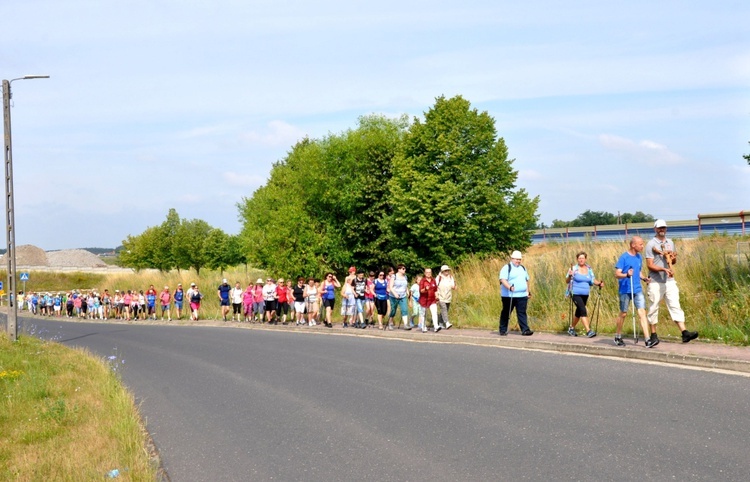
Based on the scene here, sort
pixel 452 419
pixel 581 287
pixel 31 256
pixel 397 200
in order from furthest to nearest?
pixel 31 256, pixel 397 200, pixel 581 287, pixel 452 419

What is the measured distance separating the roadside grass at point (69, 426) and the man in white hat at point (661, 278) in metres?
8.53

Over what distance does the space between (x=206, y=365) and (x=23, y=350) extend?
8172mm

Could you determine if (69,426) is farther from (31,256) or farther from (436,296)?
(31,256)

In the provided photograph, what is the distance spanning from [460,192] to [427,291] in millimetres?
22974

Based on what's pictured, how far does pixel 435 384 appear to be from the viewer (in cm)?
1191

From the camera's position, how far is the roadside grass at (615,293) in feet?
51.2

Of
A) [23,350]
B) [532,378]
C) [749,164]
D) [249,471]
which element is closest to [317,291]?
[23,350]

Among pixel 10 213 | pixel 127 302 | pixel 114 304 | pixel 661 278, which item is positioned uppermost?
pixel 10 213

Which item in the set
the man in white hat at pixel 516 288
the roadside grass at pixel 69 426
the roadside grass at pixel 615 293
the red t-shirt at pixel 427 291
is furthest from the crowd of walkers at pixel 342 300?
the roadside grass at pixel 69 426

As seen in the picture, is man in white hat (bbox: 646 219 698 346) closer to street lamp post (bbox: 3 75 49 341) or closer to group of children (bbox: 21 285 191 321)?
street lamp post (bbox: 3 75 49 341)

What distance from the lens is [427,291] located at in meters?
21.4

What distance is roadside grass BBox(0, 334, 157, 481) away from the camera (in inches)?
Result: 317

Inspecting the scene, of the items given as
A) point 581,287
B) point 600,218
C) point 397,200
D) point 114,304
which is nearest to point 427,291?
point 581,287

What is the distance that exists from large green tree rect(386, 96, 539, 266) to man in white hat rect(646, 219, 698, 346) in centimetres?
2904
